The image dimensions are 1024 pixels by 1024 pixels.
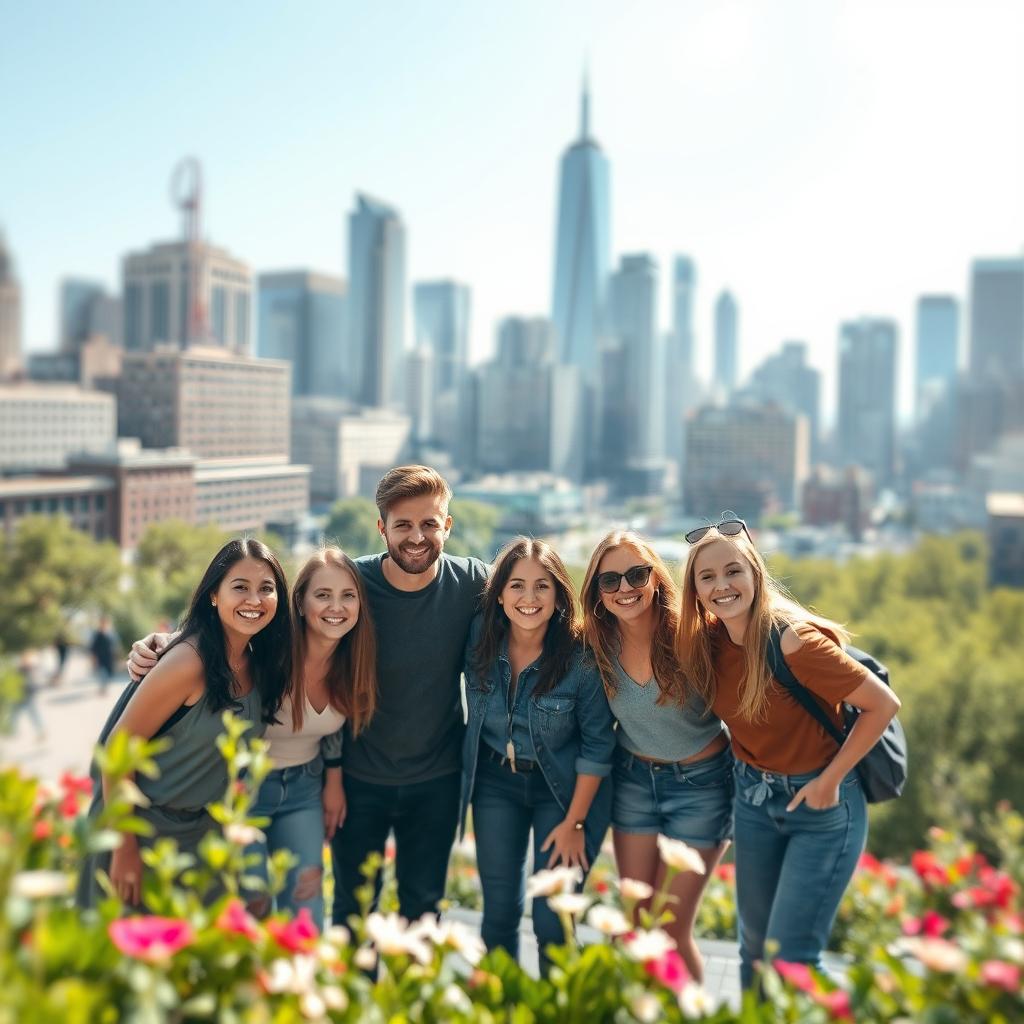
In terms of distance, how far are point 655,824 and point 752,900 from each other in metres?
0.40

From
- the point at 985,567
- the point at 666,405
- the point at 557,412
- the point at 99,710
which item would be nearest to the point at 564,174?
the point at 557,412

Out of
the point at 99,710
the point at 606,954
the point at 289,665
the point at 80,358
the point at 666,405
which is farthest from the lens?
the point at 666,405

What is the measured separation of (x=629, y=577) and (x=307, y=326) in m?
129

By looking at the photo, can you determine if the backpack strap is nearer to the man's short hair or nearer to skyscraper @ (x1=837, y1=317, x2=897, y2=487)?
the man's short hair

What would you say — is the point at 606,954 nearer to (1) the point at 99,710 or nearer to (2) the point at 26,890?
(2) the point at 26,890

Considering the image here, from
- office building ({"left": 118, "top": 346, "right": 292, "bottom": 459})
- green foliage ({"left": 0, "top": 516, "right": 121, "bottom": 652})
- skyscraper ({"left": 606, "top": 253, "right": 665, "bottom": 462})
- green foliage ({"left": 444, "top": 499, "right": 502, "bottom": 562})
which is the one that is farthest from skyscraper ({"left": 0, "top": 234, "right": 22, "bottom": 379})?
skyscraper ({"left": 606, "top": 253, "right": 665, "bottom": 462})

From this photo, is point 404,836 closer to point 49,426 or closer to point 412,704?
point 412,704

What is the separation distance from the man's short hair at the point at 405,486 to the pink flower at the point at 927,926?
6.86ft

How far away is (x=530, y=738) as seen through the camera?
353 centimetres

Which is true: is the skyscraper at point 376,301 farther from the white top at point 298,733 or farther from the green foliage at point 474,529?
the white top at point 298,733

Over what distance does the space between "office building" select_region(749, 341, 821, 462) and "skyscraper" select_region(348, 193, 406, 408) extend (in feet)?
255

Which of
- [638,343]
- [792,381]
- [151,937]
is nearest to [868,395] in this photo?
[792,381]

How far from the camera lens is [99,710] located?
19438 millimetres

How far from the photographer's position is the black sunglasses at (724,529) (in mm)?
3385
